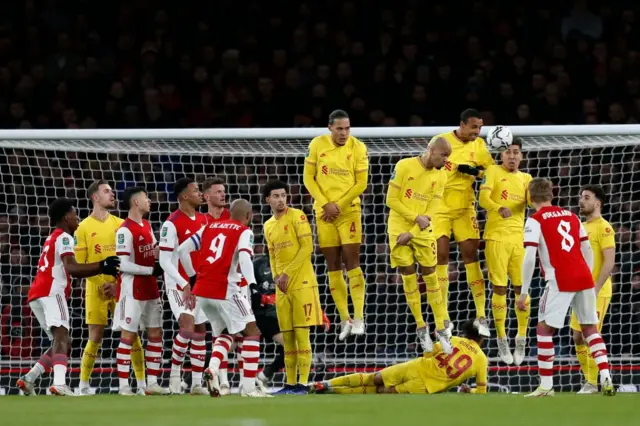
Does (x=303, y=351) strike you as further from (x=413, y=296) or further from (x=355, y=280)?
(x=413, y=296)

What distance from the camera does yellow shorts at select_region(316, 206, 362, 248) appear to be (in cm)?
1227

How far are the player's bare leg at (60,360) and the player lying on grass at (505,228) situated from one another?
4110mm

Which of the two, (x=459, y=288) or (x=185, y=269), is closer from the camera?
(x=185, y=269)

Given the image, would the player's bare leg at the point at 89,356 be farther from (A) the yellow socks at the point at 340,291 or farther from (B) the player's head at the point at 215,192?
(A) the yellow socks at the point at 340,291

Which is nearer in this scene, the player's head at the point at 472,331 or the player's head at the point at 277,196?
the player's head at the point at 277,196

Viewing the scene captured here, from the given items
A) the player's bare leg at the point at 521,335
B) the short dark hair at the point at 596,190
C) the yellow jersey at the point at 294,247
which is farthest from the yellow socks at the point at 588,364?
the yellow jersey at the point at 294,247

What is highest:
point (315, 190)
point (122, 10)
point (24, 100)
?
point (122, 10)

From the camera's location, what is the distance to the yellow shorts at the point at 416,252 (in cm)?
1198

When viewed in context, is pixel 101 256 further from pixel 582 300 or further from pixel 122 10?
pixel 122 10

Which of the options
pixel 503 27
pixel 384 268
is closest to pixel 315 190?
pixel 384 268

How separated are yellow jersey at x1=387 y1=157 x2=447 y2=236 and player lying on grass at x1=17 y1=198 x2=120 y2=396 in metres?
2.60

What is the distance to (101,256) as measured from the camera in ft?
41.2

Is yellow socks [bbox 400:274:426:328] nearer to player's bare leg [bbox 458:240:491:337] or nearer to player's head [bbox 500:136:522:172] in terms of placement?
player's bare leg [bbox 458:240:491:337]

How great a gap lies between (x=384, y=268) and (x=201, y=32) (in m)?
4.89
